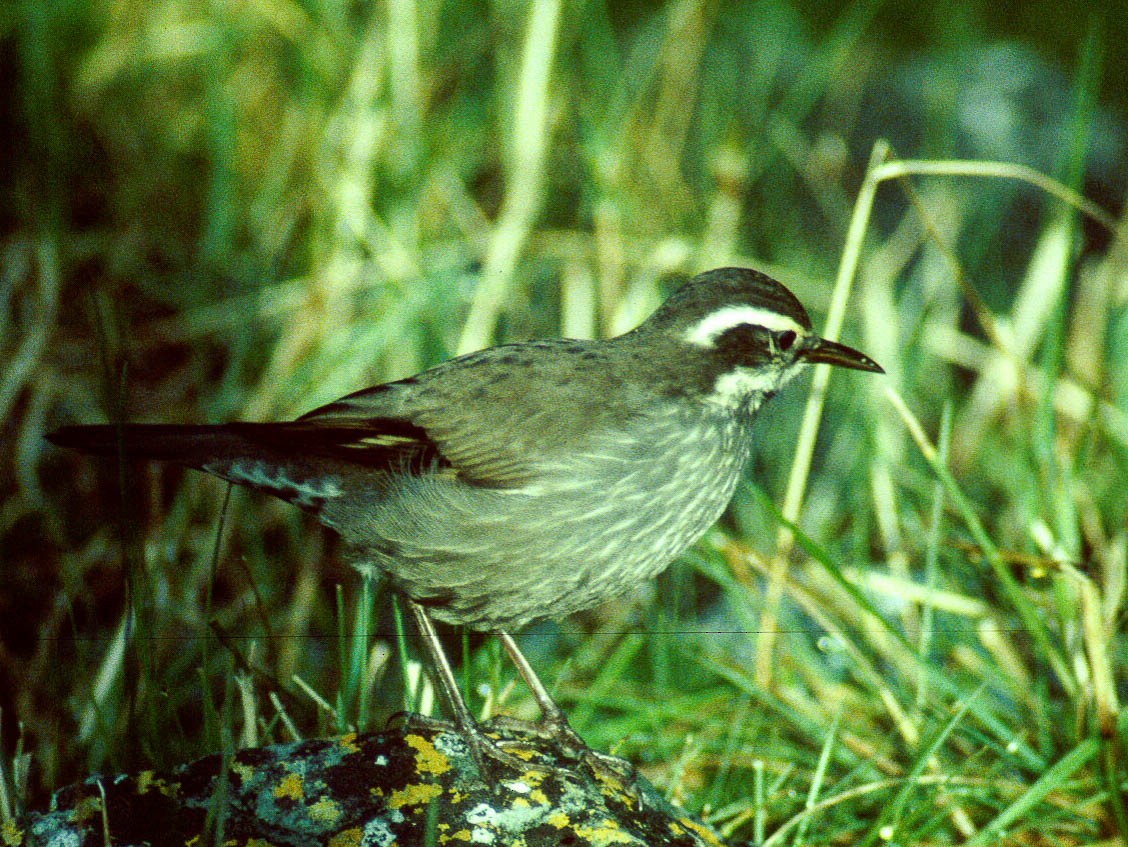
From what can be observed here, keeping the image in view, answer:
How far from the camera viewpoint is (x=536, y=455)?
12.4 feet

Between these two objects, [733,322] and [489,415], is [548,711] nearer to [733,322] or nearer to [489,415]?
[489,415]

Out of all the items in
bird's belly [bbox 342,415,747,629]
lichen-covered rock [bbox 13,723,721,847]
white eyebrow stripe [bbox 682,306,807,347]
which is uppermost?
white eyebrow stripe [bbox 682,306,807,347]

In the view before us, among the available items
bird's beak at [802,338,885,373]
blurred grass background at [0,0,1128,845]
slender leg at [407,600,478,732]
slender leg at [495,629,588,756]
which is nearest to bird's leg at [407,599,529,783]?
slender leg at [407,600,478,732]

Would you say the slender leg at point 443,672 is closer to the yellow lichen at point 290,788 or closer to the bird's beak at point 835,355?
the yellow lichen at point 290,788

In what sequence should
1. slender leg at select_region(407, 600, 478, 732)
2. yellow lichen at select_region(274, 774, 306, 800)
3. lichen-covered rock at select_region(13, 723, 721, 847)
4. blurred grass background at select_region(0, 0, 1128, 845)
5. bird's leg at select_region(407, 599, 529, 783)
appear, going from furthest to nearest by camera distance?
blurred grass background at select_region(0, 0, 1128, 845) < slender leg at select_region(407, 600, 478, 732) < bird's leg at select_region(407, 599, 529, 783) < yellow lichen at select_region(274, 774, 306, 800) < lichen-covered rock at select_region(13, 723, 721, 847)

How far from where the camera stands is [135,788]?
3.06 meters

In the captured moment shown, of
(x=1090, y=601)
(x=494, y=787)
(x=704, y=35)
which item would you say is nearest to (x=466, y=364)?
(x=494, y=787)

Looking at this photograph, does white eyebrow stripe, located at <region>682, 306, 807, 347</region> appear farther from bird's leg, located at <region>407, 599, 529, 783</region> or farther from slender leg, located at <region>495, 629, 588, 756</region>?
bird's leg, located at <region>407, 599, 529, 783</region>

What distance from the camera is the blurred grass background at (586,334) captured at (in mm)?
4305

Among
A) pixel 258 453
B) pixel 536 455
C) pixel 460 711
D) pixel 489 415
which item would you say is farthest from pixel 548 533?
pixel 258 453

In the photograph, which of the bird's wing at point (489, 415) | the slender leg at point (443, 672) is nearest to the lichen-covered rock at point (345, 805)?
the slender leg at point (443, 672)

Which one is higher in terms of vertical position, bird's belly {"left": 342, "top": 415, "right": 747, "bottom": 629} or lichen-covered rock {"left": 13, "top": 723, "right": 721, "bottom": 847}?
bird's belly {"left": 342, "top": 415, "right": 747, "bottom": 629}

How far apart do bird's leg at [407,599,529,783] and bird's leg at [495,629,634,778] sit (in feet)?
0.68

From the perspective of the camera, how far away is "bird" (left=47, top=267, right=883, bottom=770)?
12.2 feet
